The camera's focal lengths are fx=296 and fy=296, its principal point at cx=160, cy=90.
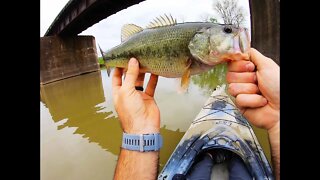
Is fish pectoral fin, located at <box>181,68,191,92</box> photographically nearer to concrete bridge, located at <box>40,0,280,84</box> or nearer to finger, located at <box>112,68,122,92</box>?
finger, located at <box>112,68,122,92</box>

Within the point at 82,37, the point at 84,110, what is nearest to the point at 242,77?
the point at 84,110

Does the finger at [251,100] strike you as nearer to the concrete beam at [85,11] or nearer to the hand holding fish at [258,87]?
the hand holding fish at [258,87]

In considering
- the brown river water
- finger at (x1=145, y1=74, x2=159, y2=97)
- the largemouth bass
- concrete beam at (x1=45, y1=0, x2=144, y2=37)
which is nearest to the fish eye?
the largemouth bass

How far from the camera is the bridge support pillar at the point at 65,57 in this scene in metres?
12.8

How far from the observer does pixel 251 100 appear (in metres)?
1.40

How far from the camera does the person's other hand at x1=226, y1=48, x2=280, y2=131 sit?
133 centimetres

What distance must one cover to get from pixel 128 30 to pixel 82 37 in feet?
43.8

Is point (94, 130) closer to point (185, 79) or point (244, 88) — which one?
point (185, 79)

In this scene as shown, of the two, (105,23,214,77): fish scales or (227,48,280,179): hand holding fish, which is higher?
(105,23,214,77): fish scales

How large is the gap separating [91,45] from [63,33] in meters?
2.58

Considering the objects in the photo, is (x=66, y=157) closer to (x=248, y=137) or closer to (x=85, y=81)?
(x=248, y=137)

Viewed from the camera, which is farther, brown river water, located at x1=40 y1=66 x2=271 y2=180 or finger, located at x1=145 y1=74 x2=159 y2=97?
brown river water, located at x1=40 y1=66 x2=271 y2=180
